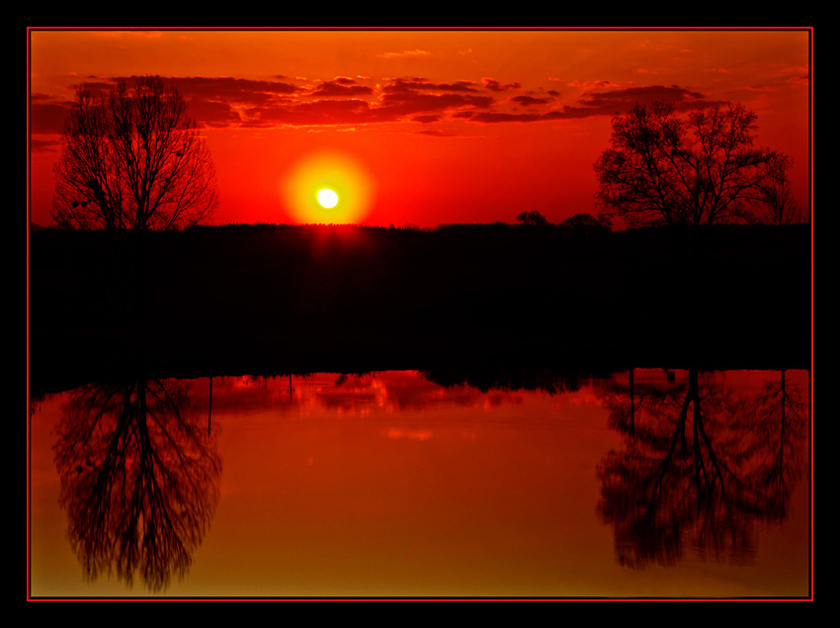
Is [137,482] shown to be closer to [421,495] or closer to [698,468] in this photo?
[421,495]

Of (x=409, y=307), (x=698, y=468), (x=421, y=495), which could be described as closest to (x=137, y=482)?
(x=421, y=495)

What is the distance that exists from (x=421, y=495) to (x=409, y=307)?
24.5 metres

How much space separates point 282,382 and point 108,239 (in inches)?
802

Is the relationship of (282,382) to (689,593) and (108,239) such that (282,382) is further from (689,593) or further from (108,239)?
(108,239)

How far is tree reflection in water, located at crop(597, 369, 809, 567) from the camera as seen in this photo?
907 cm

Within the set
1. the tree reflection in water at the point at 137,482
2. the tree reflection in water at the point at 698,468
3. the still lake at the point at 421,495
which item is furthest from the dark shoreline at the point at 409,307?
the still lake at the point at 421,495

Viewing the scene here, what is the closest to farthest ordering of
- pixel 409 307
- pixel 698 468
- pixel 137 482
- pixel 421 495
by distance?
pixel 421 495 → pixel 137 482 → pixel 698 468 → pixel 409 307

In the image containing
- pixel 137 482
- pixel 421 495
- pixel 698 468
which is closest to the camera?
pixel 421 495

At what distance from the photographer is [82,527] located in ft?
32.1

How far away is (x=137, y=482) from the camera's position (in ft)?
37.5

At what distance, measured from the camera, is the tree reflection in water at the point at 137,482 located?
29.3 feet

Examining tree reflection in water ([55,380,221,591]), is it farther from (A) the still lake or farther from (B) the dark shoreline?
(B) the dark shoreline

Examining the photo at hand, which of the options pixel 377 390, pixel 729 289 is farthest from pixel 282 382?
pixel 729 289

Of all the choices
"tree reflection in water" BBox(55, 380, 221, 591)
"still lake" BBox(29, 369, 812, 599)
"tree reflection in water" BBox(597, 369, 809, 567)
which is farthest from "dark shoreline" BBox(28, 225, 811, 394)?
"still lake" BBox(29, 369, 812, 599)
